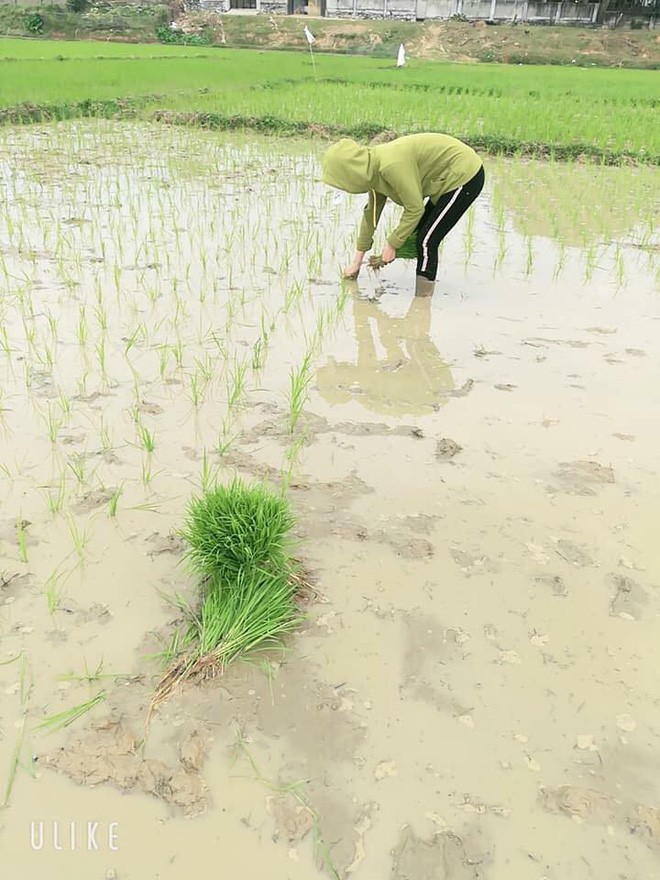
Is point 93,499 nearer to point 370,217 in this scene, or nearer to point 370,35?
point 370,217

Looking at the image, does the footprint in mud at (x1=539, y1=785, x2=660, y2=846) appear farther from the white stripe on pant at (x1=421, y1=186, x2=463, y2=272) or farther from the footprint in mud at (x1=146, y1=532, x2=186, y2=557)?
the white stripe on pant at (x1=421, y1=186, x2=463, y2=272)

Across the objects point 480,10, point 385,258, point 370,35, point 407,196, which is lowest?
point 385,258

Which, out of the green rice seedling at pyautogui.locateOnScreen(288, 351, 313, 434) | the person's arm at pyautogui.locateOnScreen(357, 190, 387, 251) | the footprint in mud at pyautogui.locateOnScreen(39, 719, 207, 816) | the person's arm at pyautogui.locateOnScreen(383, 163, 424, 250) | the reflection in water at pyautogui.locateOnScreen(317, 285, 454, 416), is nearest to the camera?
the footprint in mud at pyautogui.locateOnScreen(39, 719, 207, 816)

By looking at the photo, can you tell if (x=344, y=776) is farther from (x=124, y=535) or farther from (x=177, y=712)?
(x=124, y=535)

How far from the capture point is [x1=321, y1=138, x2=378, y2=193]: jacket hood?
312 centimetres

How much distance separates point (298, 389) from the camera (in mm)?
2525

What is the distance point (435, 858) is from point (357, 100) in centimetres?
1113

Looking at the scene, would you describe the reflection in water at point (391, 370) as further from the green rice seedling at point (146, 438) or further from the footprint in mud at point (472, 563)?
the footprint in mud at point (472, 563)

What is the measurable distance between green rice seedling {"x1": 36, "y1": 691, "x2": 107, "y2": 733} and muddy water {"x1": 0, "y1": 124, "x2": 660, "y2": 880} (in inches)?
0.6

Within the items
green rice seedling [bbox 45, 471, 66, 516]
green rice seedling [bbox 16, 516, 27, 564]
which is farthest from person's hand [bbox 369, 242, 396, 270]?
green rice seedling [bbox 16, 516, 27, 564]

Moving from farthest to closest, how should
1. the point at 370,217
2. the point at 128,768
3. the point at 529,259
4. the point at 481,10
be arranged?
the point at 481,10
the point at 529,259
the point at 370,217
the point at 128,768

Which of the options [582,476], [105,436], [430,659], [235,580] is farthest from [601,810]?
[105,436]

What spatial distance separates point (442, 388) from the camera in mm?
2803

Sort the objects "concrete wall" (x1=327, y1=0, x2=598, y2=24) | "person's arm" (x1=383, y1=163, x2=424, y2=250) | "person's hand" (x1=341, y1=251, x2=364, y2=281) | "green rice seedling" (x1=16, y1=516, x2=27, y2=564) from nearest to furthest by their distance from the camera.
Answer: "green rice seedling" (x1=16, y1=516, x2=27, y2=564) < "person's arm" (x1=383, y1=163, x2=424, y2=250) < "person's hand" (x1=341, y1=251, x2=364, y2=281) < "concrete wall" (x1=327, y1=0, x2=598, y2=24)
